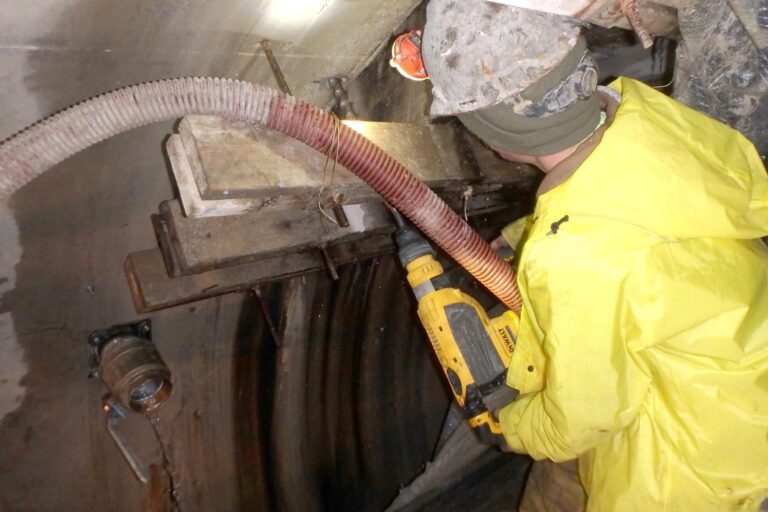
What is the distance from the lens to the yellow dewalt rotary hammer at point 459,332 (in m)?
2.15

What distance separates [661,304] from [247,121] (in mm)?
1429

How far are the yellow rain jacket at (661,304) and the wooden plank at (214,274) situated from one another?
107 cm

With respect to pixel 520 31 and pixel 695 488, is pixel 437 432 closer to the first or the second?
pixel 695 488

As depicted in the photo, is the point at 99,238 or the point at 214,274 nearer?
the point at 99,238

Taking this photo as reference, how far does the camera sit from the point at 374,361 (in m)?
3.18

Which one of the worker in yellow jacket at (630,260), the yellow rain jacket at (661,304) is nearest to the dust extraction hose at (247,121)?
the worker in yellow jacket at (630,260)

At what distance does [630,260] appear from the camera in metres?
1.43

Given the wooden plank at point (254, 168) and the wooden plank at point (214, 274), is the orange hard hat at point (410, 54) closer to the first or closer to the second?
the wooden plank at point (254, 168)

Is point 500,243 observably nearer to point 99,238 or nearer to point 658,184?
point 658,184

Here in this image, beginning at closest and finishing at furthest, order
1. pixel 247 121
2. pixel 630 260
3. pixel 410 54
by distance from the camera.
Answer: pixel 630 260 → pixel 247 121 → pixel 410 54

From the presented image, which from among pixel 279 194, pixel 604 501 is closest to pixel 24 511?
pixel 279 194

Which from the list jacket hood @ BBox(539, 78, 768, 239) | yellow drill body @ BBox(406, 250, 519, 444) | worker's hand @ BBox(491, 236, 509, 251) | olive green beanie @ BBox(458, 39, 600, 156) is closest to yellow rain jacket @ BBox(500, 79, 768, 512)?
jacket hood @ BBox(539, 78, 768, 239)

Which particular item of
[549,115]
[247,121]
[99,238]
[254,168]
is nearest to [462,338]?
[549,115]

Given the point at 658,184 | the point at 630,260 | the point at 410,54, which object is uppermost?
the point at 410,54
